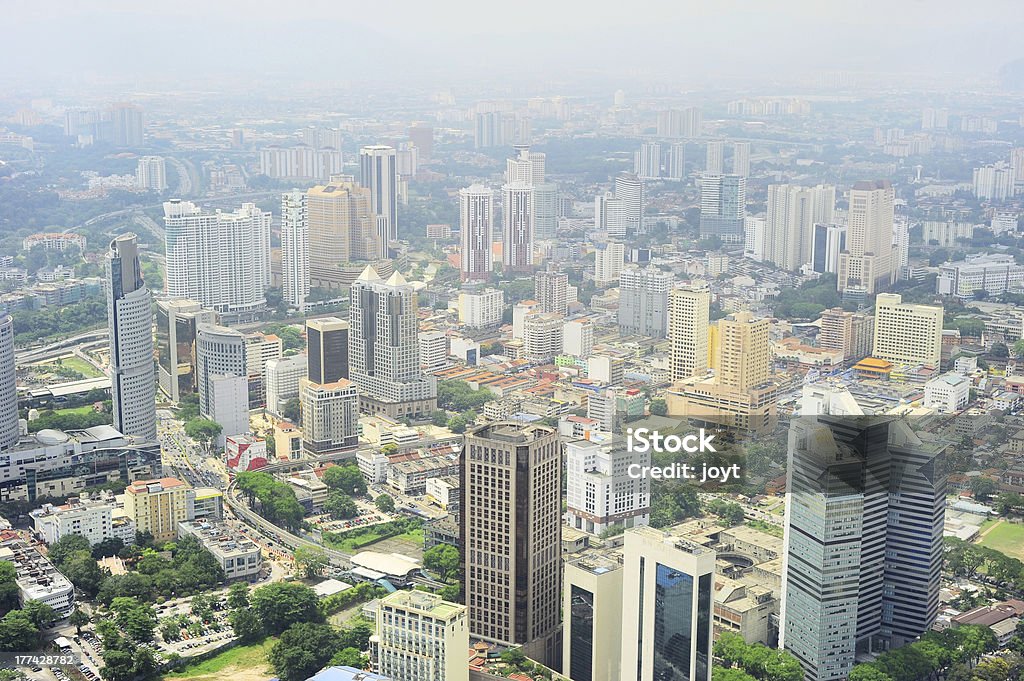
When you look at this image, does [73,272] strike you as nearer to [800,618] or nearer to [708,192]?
[708,192]

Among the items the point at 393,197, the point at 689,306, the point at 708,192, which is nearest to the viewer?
the point at 689,306

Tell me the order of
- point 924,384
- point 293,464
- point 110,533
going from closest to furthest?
point 110,533 < point 293,464 < point 924,384

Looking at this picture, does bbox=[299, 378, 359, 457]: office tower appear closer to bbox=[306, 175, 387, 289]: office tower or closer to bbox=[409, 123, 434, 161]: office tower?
bbox=[306, 175, 387, 289]: office tower

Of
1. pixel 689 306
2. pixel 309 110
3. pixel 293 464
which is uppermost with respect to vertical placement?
pixel 309 110

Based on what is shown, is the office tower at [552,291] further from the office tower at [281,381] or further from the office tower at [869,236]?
the office tower at [281,381]

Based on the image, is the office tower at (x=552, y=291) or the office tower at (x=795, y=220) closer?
the office tower at (x=552, y=291)

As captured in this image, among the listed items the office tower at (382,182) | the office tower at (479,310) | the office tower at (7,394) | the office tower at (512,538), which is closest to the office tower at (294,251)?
the office tower at (382,182)

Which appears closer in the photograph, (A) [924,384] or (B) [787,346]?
(A) [924,384]

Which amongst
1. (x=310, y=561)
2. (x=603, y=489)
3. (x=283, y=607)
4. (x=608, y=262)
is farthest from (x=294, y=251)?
(x=283, y=607)

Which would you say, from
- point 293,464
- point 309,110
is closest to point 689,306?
point 293,464
